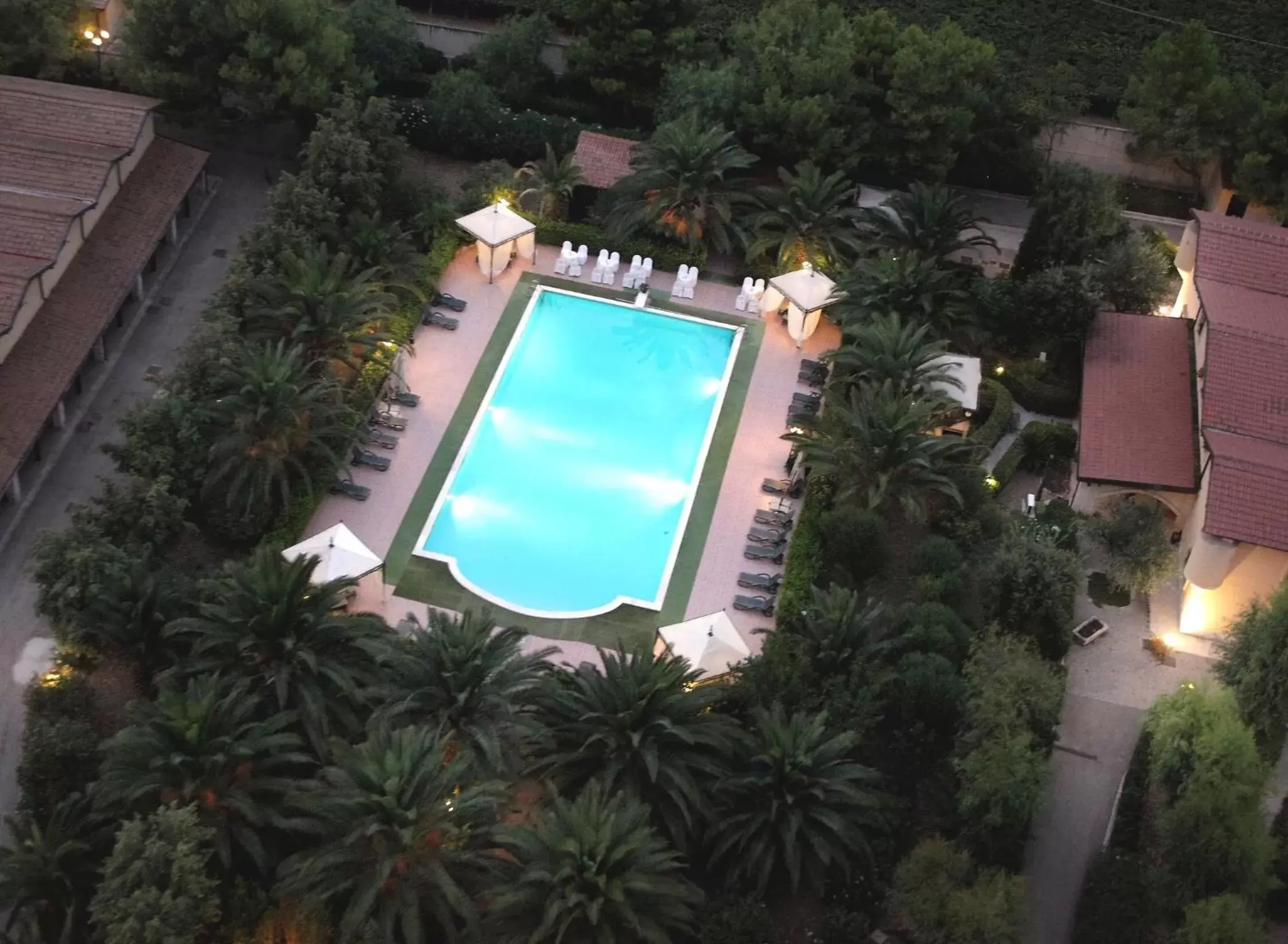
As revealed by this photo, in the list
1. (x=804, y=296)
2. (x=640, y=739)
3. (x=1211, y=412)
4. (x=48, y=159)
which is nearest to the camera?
(x=640, y=739)

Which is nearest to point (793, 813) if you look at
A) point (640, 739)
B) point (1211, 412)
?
point (640, 739)

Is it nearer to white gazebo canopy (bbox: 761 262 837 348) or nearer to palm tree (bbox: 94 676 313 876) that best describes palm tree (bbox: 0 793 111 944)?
palm tree (bbox: 94 676 313 876)

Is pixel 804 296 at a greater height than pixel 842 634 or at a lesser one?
greater

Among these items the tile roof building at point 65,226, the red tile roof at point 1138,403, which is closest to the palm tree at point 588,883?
the tile roof building at point 65,226

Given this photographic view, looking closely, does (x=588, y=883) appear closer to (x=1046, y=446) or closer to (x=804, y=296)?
(x=1046, y=446)

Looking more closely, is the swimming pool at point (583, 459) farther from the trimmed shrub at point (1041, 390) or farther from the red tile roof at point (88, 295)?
the red tile roof at point (88, 295)

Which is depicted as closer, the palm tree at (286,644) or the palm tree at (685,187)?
the palm tree at (286,644)
